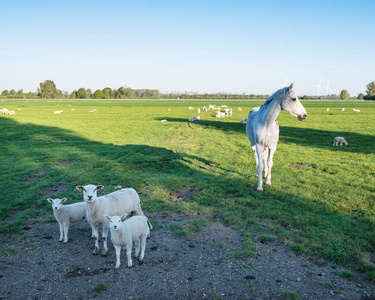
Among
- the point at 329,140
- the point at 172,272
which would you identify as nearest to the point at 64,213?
the point at 172,272

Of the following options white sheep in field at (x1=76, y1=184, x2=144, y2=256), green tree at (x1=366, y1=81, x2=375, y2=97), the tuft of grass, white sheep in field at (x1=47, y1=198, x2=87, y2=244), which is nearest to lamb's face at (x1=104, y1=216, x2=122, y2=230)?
white sheep in field at (x1=76, y1=184, x2=144, y2=256)

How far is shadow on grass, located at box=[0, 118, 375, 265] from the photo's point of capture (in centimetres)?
727

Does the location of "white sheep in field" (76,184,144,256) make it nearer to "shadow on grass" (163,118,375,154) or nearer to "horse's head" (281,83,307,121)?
"horse's head" (281,83,307,121)

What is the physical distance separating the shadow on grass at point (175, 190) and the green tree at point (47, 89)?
184m

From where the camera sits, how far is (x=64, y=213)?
7.32m

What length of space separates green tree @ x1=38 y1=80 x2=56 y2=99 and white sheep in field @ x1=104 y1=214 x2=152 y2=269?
20122 centimetres

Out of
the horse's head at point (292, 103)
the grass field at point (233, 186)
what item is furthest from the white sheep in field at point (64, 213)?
the horse's head at point (292, 103)

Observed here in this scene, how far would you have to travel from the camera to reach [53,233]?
Result: 7.65 metres

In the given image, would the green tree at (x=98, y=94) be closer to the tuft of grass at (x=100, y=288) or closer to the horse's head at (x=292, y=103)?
the horse's head at (x=292, y=103)

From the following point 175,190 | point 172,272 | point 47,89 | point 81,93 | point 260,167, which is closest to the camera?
point 172,272

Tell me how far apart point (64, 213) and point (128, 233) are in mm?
2450

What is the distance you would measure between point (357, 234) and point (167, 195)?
6.38m

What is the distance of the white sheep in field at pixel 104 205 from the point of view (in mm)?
6555

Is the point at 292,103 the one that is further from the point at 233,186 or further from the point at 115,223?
the point at 115,223
